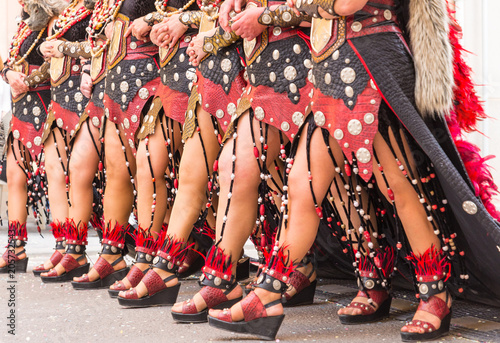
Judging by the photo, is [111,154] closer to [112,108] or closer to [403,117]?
[112,108]

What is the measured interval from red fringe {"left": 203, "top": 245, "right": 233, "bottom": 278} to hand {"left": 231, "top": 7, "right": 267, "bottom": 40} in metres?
0.73

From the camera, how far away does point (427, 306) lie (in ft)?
6.18

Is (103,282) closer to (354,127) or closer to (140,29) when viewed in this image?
(140,29)

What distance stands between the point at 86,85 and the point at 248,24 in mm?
1426

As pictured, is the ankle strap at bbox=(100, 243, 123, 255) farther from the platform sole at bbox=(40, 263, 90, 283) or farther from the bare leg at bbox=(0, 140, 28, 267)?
the bare leg at bbox=(0, 140, 28, 267)

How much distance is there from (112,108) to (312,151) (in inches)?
49.2

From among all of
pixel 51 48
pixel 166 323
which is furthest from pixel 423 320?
pixel 51 48

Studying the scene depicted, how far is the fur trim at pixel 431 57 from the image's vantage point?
1833 mm

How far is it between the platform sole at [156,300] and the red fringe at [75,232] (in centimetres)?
88

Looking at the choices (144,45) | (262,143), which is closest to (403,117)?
(262,143)

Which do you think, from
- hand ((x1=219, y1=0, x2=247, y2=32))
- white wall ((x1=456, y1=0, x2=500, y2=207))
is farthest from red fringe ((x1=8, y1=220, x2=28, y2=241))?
white wall ((x1=456, y1=0, x2=500, y2=207))

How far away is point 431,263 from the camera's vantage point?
188cm

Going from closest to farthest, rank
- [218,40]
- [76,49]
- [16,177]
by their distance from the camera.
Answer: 1. [218,40]
2. [76,49]
3. [16,177]

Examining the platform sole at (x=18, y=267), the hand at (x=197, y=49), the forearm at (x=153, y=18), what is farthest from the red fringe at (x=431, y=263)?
the platform sole at (x=18, y=267)
